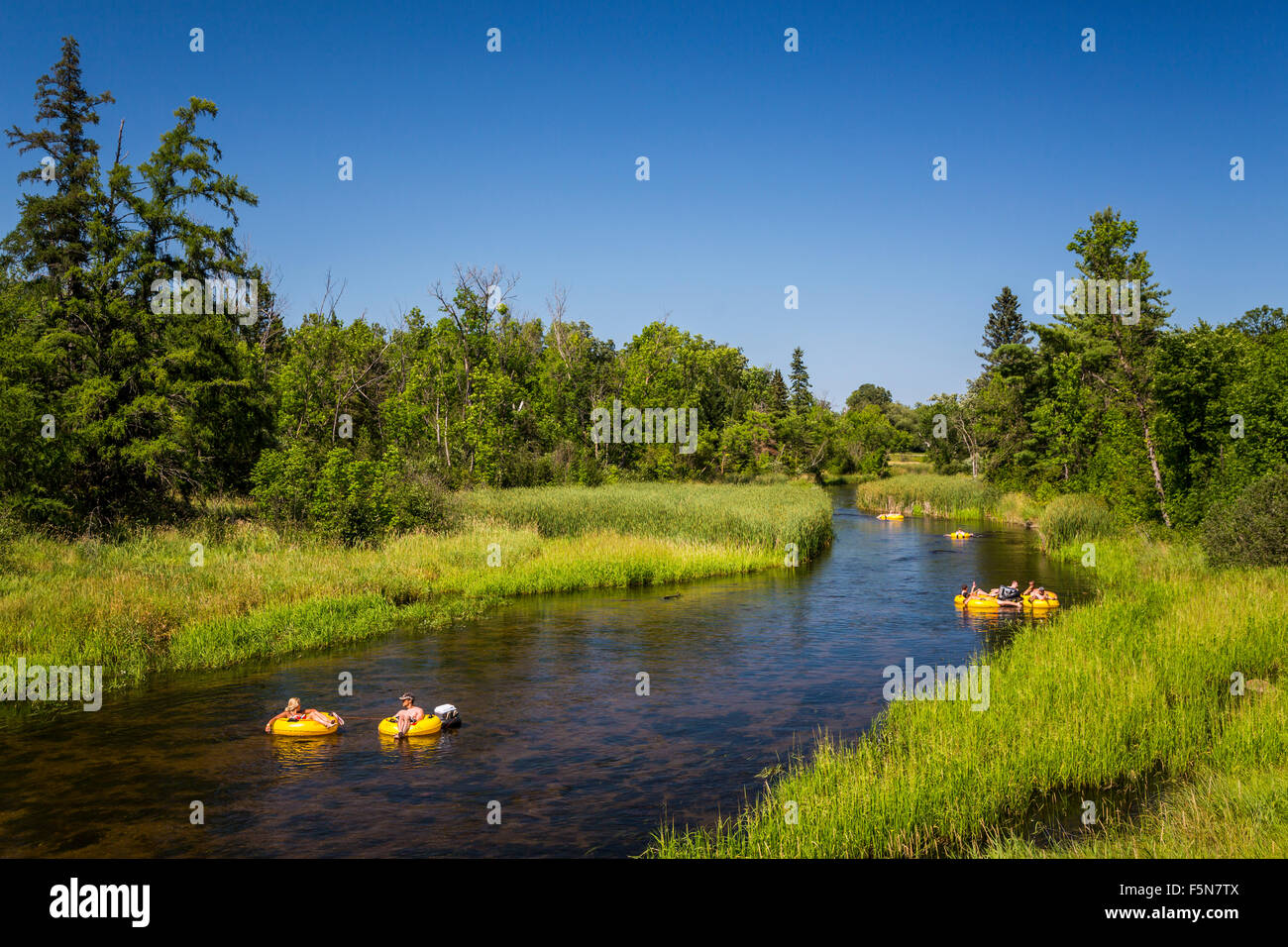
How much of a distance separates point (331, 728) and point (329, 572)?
1170 cm

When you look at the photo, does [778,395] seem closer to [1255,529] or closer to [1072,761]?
[1255,529]

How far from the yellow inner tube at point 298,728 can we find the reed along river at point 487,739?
210mm

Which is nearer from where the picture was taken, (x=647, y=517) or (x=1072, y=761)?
(x=1072, y=761)

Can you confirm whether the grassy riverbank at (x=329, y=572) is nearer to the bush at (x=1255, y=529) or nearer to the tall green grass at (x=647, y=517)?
the tall green grass at (x=647, y=517)

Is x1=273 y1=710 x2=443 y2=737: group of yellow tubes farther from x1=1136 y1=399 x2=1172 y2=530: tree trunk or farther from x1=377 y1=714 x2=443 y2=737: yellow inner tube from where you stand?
x1=1136 y1=399 x2=1172 y2=530: tree trunk

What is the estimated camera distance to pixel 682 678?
63.3 feet

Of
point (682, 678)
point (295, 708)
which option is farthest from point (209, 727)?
point (682, 678)

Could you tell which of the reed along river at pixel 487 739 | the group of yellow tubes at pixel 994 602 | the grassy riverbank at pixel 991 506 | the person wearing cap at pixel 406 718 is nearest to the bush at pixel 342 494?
the reed along river at pixel 487 739

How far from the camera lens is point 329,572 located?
25906mm

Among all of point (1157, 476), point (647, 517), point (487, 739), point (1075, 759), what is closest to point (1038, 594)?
point (1157, 476)

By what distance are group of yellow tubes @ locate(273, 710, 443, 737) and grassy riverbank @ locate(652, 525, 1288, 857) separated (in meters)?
5.71

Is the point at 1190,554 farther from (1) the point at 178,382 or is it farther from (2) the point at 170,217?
(2) the point at 170,217

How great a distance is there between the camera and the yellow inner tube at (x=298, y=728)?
14.9m
